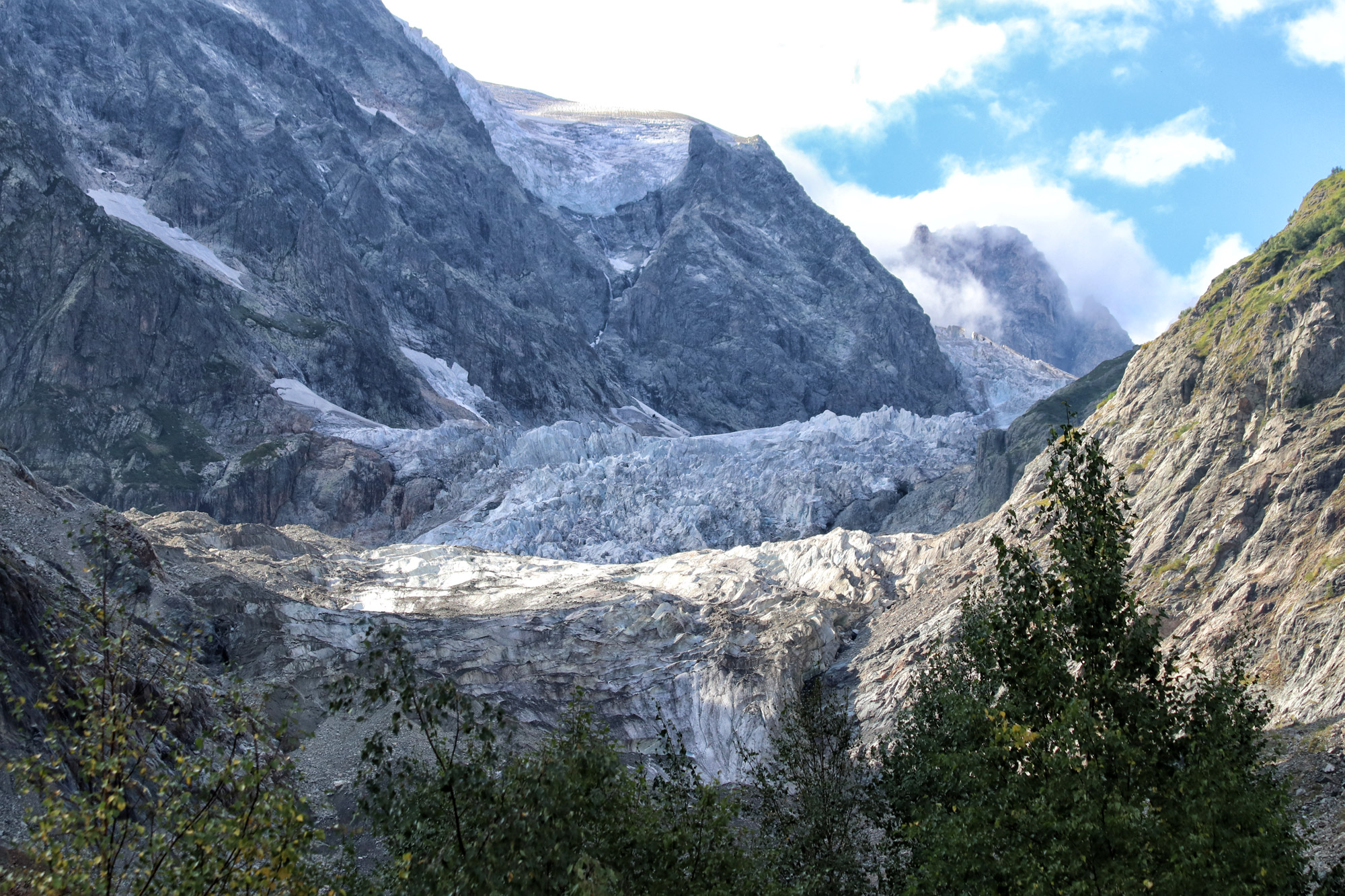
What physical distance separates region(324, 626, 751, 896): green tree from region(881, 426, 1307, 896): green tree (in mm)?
3442

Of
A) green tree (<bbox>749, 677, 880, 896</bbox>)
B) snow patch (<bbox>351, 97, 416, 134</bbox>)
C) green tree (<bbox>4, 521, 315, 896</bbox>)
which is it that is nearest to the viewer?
green tree (<bbox>4, 521, 315, 896</bbox>)

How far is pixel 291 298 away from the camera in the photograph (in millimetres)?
138125

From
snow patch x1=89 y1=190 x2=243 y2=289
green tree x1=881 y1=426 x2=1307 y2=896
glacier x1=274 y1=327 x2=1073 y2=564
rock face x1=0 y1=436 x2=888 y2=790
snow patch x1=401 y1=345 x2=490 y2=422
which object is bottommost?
rock face x1=0 y1=436 x2=888 y2=790

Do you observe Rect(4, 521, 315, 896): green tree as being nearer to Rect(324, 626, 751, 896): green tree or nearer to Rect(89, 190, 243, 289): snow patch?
Rect(324, 626, 751, 896): green tree

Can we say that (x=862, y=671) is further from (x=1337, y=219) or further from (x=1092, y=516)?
(x=1092, y=516)

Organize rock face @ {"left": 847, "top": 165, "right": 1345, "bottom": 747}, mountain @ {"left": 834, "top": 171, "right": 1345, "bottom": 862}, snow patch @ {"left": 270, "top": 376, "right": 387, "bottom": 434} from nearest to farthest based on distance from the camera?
mountain @ {"left": 834, "top": 171, "right": 1345, "bottom": 862}
rock face @ {"left": 847, "top": 165, "right": 1345, "bottom": 747}
snow patch @ {"left": 270, "top": 376, "right": 387, "bottom": 434}

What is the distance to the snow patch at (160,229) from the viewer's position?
132m

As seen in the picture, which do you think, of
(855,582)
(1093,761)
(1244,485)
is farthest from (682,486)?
(1093,761)

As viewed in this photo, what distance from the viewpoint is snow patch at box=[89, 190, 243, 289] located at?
431 feet

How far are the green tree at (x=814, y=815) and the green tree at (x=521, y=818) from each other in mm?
2986

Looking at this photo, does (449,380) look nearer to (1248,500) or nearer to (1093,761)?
(1248,500)

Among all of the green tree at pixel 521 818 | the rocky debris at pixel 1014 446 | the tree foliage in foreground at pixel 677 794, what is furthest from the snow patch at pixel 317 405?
the green tree at pixel 521 818

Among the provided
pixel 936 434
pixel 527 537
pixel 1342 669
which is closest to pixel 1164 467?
pixel 1342 669

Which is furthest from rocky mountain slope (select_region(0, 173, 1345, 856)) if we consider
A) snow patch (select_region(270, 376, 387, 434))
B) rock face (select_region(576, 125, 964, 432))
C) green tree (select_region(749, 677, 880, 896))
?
rock face (select_region(576, 125, 964, 432))
